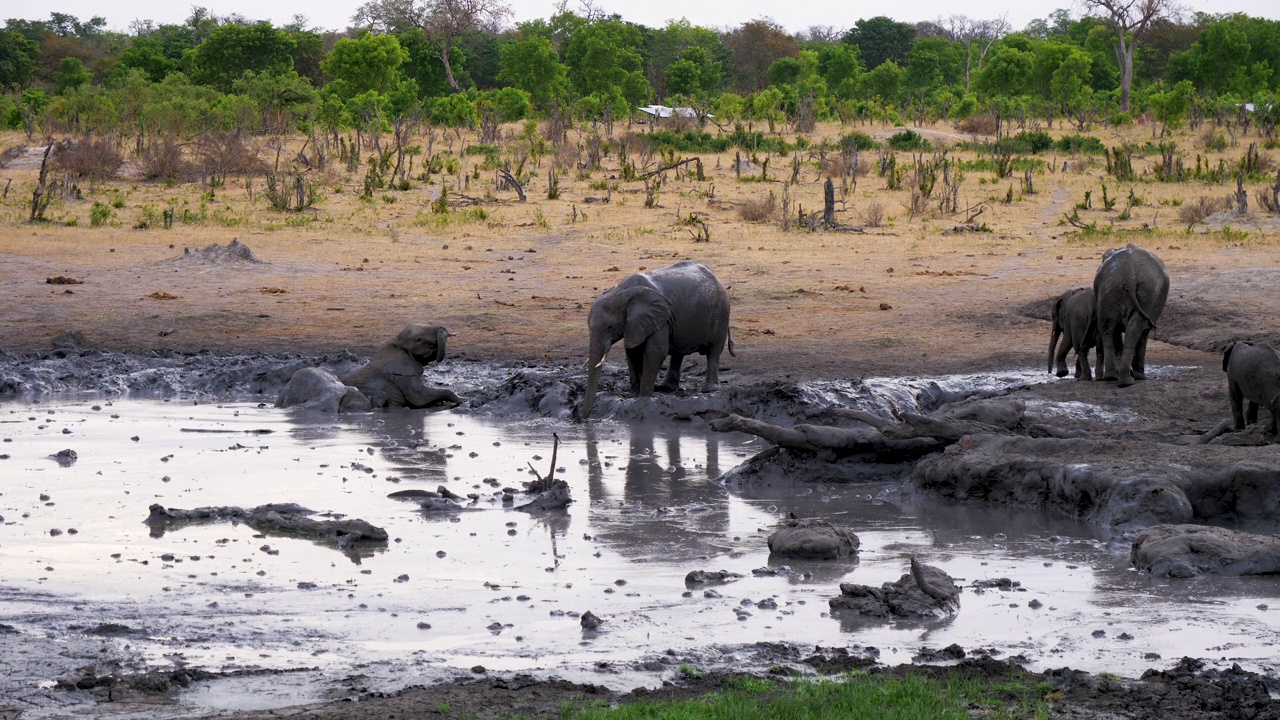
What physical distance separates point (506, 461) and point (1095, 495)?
3659mm

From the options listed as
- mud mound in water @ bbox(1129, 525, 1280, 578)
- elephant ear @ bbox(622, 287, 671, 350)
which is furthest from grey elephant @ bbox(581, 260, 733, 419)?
mud mound in water @ bbox(1129, 525, 1280, 578)

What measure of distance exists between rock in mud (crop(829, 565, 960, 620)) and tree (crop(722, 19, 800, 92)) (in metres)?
56.1

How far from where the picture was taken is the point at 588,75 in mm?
48312

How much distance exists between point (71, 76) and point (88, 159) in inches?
918

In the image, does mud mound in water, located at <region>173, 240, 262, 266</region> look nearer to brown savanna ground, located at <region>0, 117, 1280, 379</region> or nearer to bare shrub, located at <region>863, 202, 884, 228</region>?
brown savanna ground, located at <region>0, 117, 1280, 379</region>

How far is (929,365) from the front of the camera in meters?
12.5

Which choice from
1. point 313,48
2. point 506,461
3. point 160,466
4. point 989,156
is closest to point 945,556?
point 506,461

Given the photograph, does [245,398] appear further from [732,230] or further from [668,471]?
[732,230]

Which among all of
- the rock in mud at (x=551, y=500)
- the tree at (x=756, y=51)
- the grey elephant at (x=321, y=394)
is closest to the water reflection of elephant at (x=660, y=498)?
the rock in mud at (x=551, y=500)

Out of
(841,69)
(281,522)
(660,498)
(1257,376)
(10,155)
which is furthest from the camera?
(841,69)

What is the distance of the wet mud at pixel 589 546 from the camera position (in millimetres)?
4766

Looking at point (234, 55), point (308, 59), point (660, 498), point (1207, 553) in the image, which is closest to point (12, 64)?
point (234, 55)

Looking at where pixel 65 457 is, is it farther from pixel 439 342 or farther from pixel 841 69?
pixel 841 69

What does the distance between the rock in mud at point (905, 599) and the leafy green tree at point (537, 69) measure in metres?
42.1
